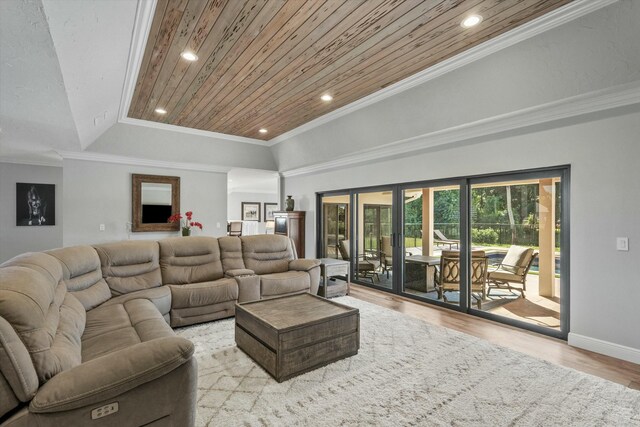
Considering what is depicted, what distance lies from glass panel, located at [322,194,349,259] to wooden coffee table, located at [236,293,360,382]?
3.29m

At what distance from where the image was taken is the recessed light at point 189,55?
3.26 meters

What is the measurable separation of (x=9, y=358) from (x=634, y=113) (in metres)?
4.58

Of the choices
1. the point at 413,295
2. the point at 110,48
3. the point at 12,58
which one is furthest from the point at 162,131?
the point at 413,295

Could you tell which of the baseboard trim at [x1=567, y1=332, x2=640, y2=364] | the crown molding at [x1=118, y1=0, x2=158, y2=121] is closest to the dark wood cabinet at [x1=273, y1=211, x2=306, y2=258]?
the crown molding at [x1=118, y1=0, x2=158, y2=121]

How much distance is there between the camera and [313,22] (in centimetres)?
277

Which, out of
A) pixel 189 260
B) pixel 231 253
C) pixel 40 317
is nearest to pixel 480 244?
pixel 231 253

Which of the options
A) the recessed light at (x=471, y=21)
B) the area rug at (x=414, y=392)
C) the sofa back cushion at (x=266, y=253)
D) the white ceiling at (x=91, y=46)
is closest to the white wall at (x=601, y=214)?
the area rug at (x=414, y=392)

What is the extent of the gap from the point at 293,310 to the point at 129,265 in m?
2.12

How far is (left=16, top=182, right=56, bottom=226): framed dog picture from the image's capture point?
6.34 m

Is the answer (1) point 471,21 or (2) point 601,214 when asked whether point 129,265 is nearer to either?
(1) point 471,21

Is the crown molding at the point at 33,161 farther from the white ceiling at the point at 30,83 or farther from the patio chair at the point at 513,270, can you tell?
the patio chair at the point at 513,270

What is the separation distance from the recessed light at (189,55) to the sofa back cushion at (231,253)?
2393 millimetres

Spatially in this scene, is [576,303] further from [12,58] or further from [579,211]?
[12,58]

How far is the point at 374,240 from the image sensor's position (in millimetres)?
5695
